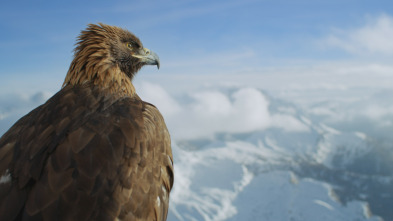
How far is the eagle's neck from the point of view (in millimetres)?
6543

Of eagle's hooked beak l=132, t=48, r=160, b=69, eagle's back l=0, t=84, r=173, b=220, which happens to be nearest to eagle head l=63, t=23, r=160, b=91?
eagle's hooked beak l=132, t=48, r=160, b=69

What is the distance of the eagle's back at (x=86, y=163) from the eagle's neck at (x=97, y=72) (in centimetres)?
65

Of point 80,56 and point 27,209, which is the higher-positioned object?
point 80,56

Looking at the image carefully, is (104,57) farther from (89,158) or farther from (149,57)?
(89,158)

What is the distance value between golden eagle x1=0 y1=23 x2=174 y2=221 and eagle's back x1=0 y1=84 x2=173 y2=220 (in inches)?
0.4

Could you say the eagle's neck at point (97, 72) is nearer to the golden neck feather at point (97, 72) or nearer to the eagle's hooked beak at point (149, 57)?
the golden neck feather at point (97, 72)

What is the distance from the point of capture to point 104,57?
672cm

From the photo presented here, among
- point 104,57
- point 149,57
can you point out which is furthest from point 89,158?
point 149,57

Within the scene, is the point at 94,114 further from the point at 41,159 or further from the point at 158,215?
the point at 158,215

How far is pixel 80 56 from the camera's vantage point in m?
6.71

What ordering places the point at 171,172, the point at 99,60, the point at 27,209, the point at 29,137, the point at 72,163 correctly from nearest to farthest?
1. the point at 27,209
2. the point at 72,163
3. the point at 29,137
4. the point at 171,172
5. the point at 99,60

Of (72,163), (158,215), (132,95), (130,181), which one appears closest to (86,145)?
(72,163)

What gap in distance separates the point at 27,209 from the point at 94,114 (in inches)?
66.0

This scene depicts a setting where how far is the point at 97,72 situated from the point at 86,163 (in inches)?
97.9
